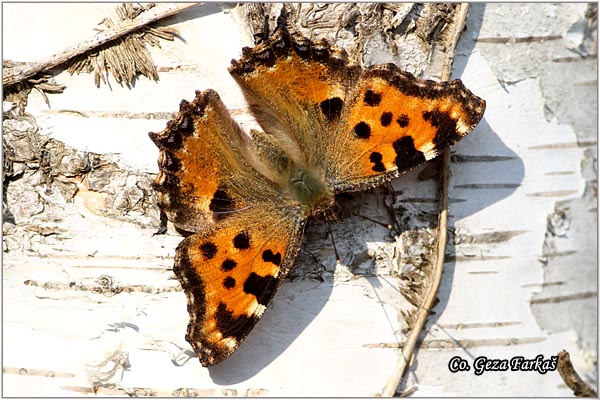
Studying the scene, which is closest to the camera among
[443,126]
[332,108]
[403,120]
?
[443,126]

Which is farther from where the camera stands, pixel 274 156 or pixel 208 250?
pixel 274 156

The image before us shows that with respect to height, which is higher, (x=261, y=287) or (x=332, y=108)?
(x=332, y=108)

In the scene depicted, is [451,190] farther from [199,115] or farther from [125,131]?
[125,131]

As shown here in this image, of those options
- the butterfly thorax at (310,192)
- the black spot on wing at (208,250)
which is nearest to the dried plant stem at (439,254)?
the butterfly thorax at (310,192)

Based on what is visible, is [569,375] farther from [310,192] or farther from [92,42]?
[92,42]

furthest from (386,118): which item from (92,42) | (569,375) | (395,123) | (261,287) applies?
(569,375)

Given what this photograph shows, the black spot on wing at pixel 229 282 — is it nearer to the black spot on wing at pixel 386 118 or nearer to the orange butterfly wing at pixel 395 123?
the orange butterfly wing at pixel 395 123

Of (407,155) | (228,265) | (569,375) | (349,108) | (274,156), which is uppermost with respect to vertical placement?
(349,108)
